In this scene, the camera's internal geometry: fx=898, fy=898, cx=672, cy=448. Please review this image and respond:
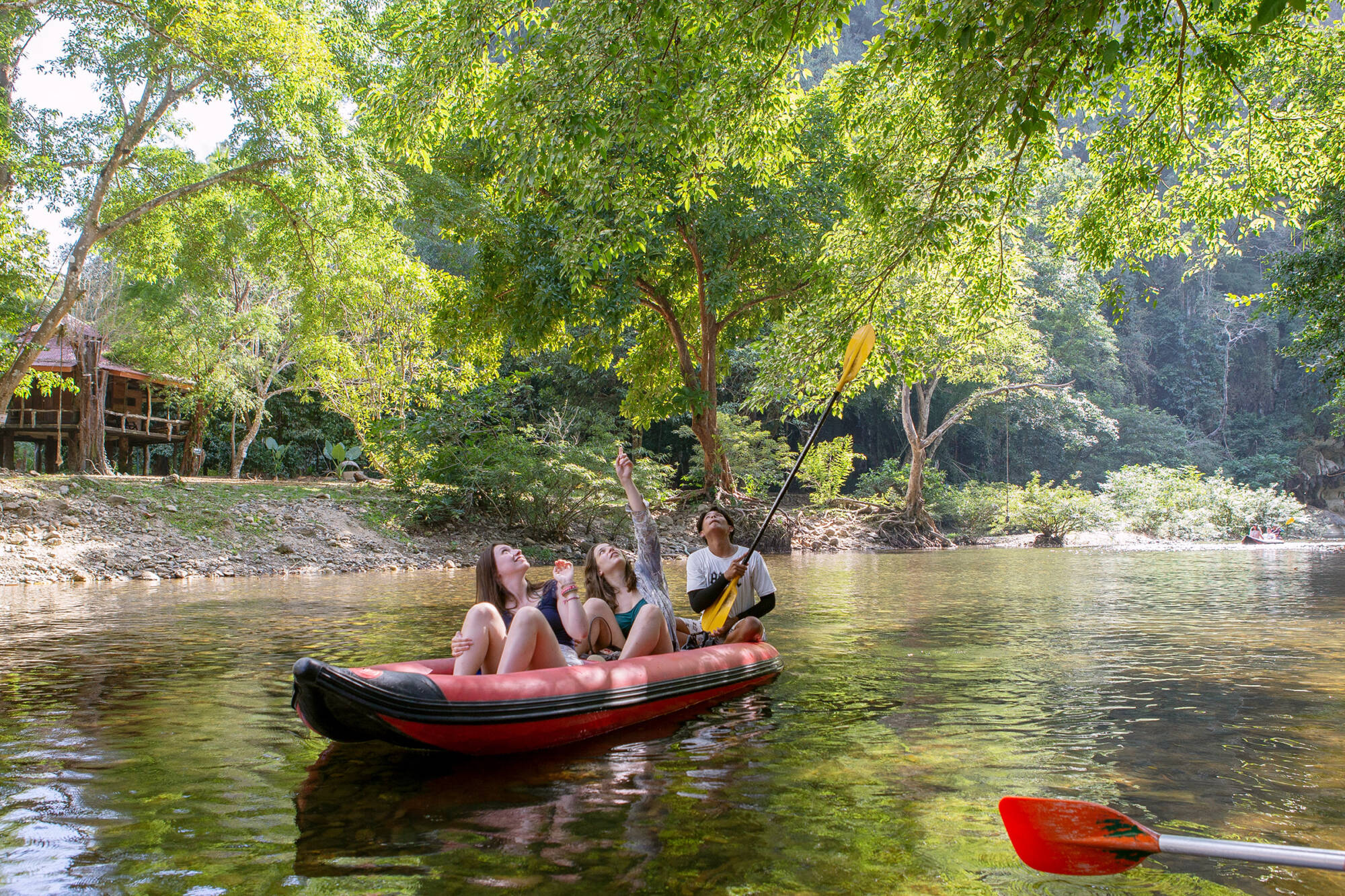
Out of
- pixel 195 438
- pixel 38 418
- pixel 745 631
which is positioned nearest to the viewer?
pixel 745 631

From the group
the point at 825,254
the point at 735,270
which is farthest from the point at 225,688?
the point at 735,270

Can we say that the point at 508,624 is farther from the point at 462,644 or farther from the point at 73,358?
the point at 73,358

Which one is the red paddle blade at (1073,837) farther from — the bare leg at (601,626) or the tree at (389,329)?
the tree at (389,329)

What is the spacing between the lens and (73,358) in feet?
64.2

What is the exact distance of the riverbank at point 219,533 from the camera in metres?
11.5

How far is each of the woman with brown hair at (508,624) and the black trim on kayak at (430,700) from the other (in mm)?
291

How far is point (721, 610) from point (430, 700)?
7.55ft

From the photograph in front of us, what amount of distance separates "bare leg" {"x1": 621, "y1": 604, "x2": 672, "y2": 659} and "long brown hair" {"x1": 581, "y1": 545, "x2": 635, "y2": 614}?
0.90ft

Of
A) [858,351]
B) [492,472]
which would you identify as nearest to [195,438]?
[492,472]

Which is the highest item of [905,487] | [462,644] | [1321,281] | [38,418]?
[1321,281]

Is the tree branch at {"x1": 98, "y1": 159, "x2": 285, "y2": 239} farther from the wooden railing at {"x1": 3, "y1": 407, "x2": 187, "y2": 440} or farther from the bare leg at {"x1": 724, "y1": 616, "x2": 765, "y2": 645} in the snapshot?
the bare leg at {"x1": 724, "y1": 616, "x2": 765, "y2": 645}

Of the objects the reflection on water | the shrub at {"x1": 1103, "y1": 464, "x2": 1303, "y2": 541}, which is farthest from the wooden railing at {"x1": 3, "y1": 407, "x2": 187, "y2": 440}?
the shrub at {"x1": 1103, "y1": 464, "x2": 1303, "y2": 541}

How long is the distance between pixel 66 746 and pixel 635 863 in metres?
2.63

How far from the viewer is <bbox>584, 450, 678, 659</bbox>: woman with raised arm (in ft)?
14.6
